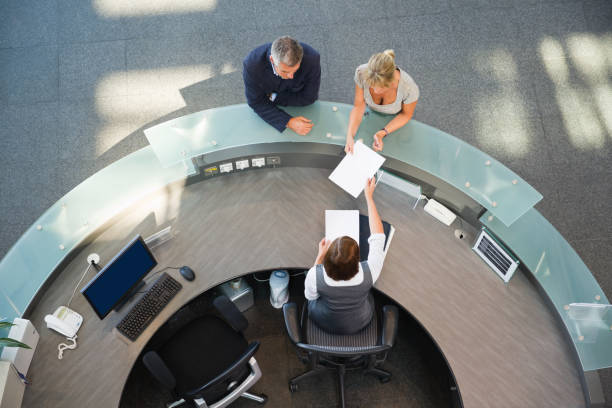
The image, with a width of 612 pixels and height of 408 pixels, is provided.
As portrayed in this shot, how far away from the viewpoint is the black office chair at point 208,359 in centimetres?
249

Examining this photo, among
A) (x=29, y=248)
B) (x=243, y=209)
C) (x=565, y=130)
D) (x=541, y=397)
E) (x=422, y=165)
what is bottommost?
(x=541, y=397)

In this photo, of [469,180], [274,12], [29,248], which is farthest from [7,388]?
[274,12]

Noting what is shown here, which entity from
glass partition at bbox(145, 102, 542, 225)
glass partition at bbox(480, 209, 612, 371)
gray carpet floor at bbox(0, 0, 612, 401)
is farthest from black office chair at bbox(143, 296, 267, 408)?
gray carpet floor at bbox(0, 0, 612, 401)

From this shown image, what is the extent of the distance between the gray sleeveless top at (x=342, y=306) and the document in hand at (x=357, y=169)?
0.57 m

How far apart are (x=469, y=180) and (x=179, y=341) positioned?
1945mm

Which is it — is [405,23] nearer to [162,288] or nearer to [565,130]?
[565,130]

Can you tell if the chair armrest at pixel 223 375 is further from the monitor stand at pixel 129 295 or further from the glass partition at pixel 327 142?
the glass partition at pixel 327 142

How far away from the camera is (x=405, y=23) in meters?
4.23

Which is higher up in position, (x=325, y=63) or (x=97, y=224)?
(x=325, y=63)

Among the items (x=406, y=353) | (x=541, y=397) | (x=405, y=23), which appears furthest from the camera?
(x=405, y=23)

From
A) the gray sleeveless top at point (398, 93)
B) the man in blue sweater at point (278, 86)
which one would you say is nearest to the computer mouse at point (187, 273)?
the man in blue sweater at point (278, 86)

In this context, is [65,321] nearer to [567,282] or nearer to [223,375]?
[223,375]

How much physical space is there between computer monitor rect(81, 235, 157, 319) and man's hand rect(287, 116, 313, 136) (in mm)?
1063

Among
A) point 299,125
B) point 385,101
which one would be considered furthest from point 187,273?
point 385,101
